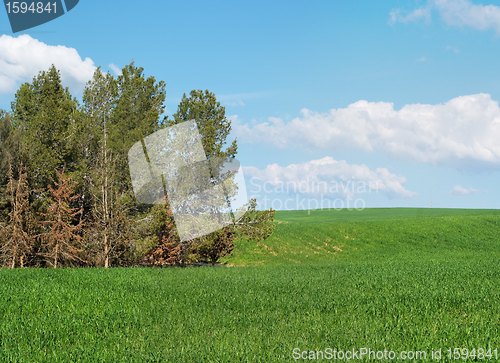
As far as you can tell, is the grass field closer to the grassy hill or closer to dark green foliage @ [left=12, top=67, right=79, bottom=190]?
Result: dark green foliage @ [left=12, top=67, right=79, bottom=190]

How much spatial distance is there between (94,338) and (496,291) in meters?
12.2

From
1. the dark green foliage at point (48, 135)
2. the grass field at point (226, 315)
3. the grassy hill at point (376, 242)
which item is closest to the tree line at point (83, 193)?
the dark green foliage at point (48, 135)

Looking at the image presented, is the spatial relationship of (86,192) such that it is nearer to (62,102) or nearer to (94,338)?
(62,102)

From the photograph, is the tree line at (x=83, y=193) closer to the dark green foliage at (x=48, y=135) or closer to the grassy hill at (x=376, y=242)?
the dark green foliage at (x=48, y=135)

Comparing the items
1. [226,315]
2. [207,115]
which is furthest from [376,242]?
[226,315]

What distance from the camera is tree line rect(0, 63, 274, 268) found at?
3055 centimetres

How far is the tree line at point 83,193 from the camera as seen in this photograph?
30.5 meters

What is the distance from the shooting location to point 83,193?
34.9 metres

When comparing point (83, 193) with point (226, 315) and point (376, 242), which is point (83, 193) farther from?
point (376, 242)

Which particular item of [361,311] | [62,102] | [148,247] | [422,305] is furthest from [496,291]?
[62,102]

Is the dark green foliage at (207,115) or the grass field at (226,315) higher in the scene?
the dark green foliage at (207,115)

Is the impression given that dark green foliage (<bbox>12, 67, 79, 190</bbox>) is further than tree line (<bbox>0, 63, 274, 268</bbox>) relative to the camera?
Yes

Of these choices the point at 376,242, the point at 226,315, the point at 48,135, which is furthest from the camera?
the point at 376,242

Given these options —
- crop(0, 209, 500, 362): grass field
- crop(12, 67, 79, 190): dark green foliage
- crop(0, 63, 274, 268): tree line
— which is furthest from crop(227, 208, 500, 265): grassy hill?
Result: crop(0, 209, 500, 362): grass field
